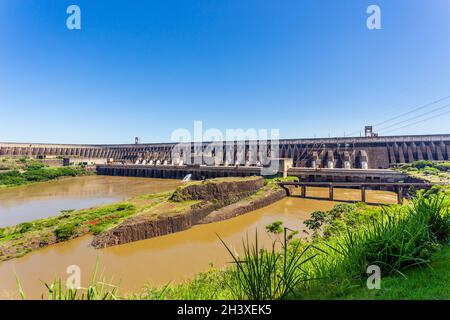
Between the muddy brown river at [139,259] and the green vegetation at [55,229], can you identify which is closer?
the muddy brown river at [139,259]

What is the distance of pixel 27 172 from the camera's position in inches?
1452

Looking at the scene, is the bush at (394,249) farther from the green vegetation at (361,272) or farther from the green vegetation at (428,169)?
the green vegetation at (428,169)

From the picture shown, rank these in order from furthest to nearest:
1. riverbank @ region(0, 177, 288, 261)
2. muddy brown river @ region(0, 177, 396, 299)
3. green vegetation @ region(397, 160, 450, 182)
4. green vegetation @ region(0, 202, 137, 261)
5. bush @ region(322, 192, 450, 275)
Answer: green vegetation @ region(397, 160, 450, 182) < riverbank @ region(0, 177, 288, 261) < green vegetation @ region(0, 202, 137, 261) < muddy brown river @ region(0, 177, 396, 299) < bush @ region(322, 192, 450, 275)

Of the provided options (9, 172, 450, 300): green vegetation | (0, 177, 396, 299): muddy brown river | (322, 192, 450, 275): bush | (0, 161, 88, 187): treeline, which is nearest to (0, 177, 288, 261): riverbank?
(0, 177, 396, 299): muddy brown river

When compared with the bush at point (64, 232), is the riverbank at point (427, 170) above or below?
above

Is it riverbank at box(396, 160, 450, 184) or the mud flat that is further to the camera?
riverbank at box(396, 160, 450, 184)

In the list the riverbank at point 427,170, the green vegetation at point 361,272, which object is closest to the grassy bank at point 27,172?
the green vegetation at point 361,272

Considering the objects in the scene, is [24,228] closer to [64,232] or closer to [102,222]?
[64,232]

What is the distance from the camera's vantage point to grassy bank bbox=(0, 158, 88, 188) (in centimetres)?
3300

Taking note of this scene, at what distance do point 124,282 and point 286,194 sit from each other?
16733 mm

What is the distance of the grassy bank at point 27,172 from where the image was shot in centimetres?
3300

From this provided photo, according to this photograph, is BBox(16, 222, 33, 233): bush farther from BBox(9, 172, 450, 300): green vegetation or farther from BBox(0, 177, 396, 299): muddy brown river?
BBox(9, 172, 450, 300): green vegetation

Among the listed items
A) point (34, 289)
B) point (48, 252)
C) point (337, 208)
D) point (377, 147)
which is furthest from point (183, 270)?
point (377, 147)
